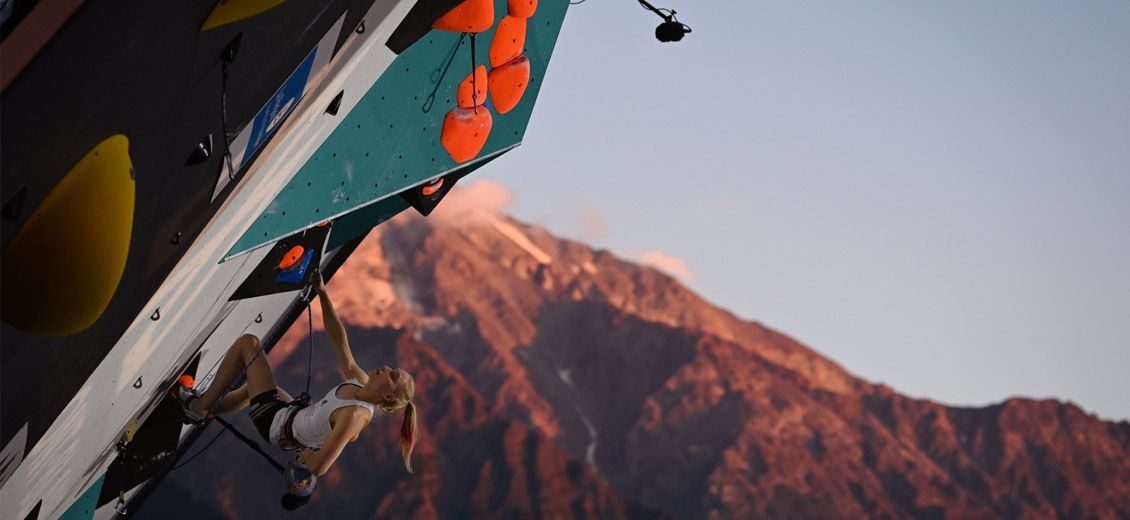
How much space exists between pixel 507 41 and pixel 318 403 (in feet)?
11.4

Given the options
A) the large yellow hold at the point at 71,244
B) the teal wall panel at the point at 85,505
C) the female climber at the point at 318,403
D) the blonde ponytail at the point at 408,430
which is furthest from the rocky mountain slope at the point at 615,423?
the large yellow hold at the point at 71,244

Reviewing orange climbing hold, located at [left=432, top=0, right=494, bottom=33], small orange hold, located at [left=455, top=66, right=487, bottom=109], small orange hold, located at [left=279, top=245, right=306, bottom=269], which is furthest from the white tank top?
orange climbing hold, located at [left=432, top=0, right=494, bottom=33]

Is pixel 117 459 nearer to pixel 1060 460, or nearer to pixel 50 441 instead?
pixel 50 441

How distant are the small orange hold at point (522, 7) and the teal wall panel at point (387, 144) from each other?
0.11 metres

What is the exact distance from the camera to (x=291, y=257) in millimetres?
10539

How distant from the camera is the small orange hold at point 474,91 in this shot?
996 cm

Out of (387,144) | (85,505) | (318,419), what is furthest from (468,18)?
(85,505)

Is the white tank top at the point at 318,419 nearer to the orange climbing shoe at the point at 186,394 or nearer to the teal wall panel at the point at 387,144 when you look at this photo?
the teal wall panel at the point at 387,144

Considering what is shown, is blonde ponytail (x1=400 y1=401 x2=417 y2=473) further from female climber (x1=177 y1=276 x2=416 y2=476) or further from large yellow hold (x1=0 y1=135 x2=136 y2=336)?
large yellow hold (x1=0 y1=135 x2=136 y2=336)

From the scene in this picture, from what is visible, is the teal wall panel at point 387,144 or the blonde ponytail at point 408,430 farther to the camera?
the blonde ponytail at point 408,430

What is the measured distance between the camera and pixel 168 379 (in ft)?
34.6

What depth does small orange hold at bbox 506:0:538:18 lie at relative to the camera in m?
9.88

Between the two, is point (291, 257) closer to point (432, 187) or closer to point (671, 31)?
point (432, 187)

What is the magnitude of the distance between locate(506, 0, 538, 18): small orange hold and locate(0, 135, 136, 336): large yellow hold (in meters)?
4.72
